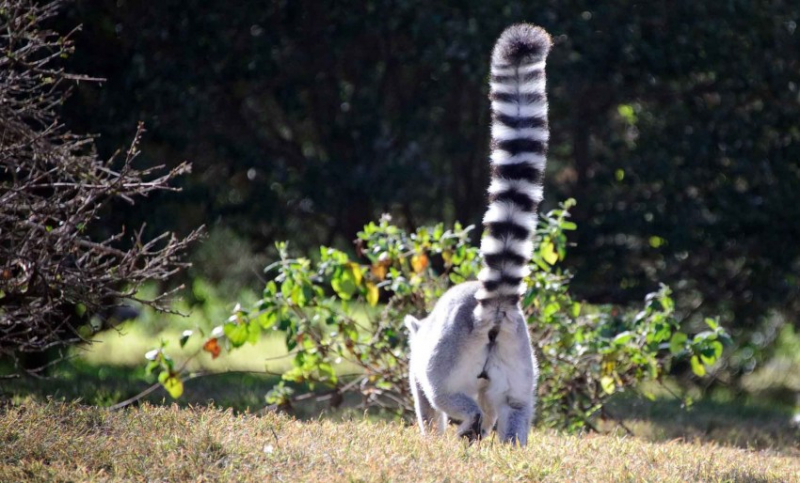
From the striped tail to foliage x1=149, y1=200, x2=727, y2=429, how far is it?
2023 millimetres

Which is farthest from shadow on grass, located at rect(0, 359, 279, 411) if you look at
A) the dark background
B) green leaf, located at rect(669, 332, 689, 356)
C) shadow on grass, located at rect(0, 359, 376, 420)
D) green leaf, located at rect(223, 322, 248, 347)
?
green leaf, located at rect(669, 332, 689, 356)

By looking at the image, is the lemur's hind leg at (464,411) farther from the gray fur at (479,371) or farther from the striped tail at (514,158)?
the striped tail at (514,158)

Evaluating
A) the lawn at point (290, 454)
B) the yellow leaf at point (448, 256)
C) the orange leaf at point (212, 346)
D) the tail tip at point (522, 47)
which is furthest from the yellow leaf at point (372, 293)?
the tail tip at point (522, 47)

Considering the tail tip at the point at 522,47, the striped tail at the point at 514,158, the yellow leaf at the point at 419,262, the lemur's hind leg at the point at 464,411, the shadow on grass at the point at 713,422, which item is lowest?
the shadow on grass at the point at 713,422

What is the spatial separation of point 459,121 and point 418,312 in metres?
3.87

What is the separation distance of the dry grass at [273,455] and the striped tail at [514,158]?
904mm

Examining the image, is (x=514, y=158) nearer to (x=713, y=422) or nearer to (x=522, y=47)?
(x=522, y=47)

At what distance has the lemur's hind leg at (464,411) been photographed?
5789mm

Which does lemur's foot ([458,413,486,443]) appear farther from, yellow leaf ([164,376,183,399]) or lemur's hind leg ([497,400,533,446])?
yellow leaf ([164,376,183,399])

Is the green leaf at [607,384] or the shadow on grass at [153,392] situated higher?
the green leaf at [607,384]

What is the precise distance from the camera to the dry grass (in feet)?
16.1

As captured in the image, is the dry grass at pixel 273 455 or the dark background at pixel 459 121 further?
the dark background at pixel 459 121

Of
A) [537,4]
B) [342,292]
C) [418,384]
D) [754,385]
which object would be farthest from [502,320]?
[754,385]

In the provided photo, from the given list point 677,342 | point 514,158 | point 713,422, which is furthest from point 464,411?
point 713,422
